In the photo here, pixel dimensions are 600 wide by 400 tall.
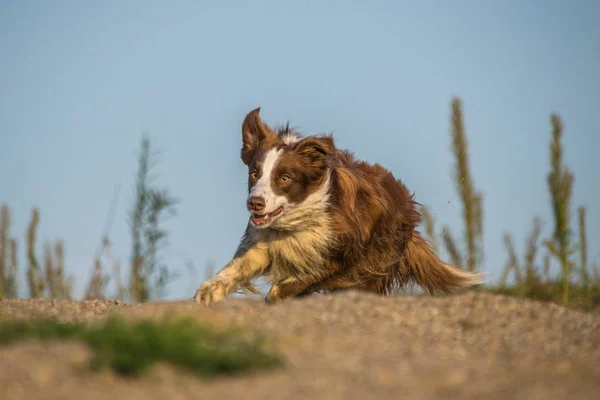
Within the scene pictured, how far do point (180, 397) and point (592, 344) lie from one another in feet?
10.8

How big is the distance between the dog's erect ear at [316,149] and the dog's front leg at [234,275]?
1.06 meters

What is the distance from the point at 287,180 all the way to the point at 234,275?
1.09 m

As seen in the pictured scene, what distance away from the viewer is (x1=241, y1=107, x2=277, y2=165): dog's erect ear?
33.0 ft

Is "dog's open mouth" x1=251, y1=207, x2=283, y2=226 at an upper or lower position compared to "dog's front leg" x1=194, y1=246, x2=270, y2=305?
upper

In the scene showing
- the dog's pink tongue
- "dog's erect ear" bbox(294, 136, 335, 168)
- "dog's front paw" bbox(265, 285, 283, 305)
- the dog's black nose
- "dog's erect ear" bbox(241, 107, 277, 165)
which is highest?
"dog's erect ear" bbox(241, 107, 277, 165)

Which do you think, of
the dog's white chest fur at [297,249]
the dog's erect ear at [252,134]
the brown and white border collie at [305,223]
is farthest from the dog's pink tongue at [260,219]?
the dog's erect ear at [252,134]

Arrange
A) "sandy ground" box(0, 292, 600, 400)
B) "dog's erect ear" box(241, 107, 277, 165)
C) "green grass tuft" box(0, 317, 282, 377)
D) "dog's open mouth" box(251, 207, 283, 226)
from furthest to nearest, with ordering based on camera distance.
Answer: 1. "dog's erect ear" box(241, 107, 277, 165)
2. "dog's open mouth" box(251, 207, 283, 226)
3. "green grass tuft" box(0, 317, 282, 377)
4. "sandy ground" box(0, 292, 600, 400)

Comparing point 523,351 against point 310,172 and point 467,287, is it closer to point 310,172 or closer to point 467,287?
point 310,172

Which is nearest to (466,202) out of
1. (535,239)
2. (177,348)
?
(535,239)

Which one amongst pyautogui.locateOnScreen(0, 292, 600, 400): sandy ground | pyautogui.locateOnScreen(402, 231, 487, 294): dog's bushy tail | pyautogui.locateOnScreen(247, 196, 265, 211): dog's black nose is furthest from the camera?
pyautogui.locateOnScreen(402, 231, 487, 294): dog's bushy tail

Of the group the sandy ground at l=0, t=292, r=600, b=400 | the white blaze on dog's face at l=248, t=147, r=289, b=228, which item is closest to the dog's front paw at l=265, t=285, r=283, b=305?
the white blaze on dog's face at l=248, t=147, r=289, b=228

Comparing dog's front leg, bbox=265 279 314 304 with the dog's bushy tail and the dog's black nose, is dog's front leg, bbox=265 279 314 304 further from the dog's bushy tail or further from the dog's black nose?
the dog's bushy tail

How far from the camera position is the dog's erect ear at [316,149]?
9.52m

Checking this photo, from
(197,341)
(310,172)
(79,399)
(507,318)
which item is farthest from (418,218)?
(79,399)
